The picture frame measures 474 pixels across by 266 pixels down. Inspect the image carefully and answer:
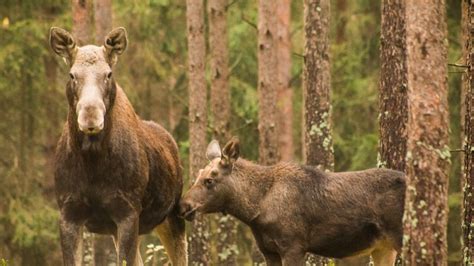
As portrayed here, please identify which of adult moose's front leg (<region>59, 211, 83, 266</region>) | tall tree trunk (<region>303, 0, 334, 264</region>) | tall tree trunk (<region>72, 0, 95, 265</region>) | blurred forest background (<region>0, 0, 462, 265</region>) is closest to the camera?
adult moose's front leg (<region>59, 211, 83, 266</region>)

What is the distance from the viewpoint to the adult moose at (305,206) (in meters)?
13.1

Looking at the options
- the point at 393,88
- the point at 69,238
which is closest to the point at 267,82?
the point at 393,88

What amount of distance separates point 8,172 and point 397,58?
16.2 m

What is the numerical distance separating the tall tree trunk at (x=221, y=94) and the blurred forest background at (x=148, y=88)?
3.41 meters

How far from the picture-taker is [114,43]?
42.8ft

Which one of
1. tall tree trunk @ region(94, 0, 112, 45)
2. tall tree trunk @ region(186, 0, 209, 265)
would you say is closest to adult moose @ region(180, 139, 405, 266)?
tall tree trunk @ region(94, 0, 112, 45)

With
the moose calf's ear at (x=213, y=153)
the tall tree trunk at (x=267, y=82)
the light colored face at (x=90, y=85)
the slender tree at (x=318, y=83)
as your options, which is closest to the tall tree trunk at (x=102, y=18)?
the tall tree trunk at (x=267, y=82)

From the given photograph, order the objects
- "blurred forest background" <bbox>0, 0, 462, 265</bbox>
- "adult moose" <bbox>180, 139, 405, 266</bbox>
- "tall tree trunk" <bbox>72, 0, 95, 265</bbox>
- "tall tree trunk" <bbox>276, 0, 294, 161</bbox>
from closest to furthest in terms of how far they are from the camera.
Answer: "adult moose" <bbox>180, 139, 405, 266</bbox>
"tall tree trunk" <bbox>72, 0, 95, 265</bbox>
"tall tree trunk" <bbox>276, 0, 294, 161</bbox>
"blurred forest background" <bbox>0, 0, 462, 265</bbox>

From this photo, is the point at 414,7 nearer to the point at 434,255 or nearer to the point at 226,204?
the point at 434,255

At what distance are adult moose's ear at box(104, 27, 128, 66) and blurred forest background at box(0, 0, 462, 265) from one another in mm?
14351

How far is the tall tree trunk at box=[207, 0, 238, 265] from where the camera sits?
23.7m

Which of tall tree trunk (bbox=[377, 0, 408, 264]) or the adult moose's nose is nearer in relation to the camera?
the adult moose's nose

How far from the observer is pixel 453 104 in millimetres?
26688

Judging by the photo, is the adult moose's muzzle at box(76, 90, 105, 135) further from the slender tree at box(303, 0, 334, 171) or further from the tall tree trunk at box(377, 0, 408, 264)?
the slender tree at box(303, 0, 334, 171)
